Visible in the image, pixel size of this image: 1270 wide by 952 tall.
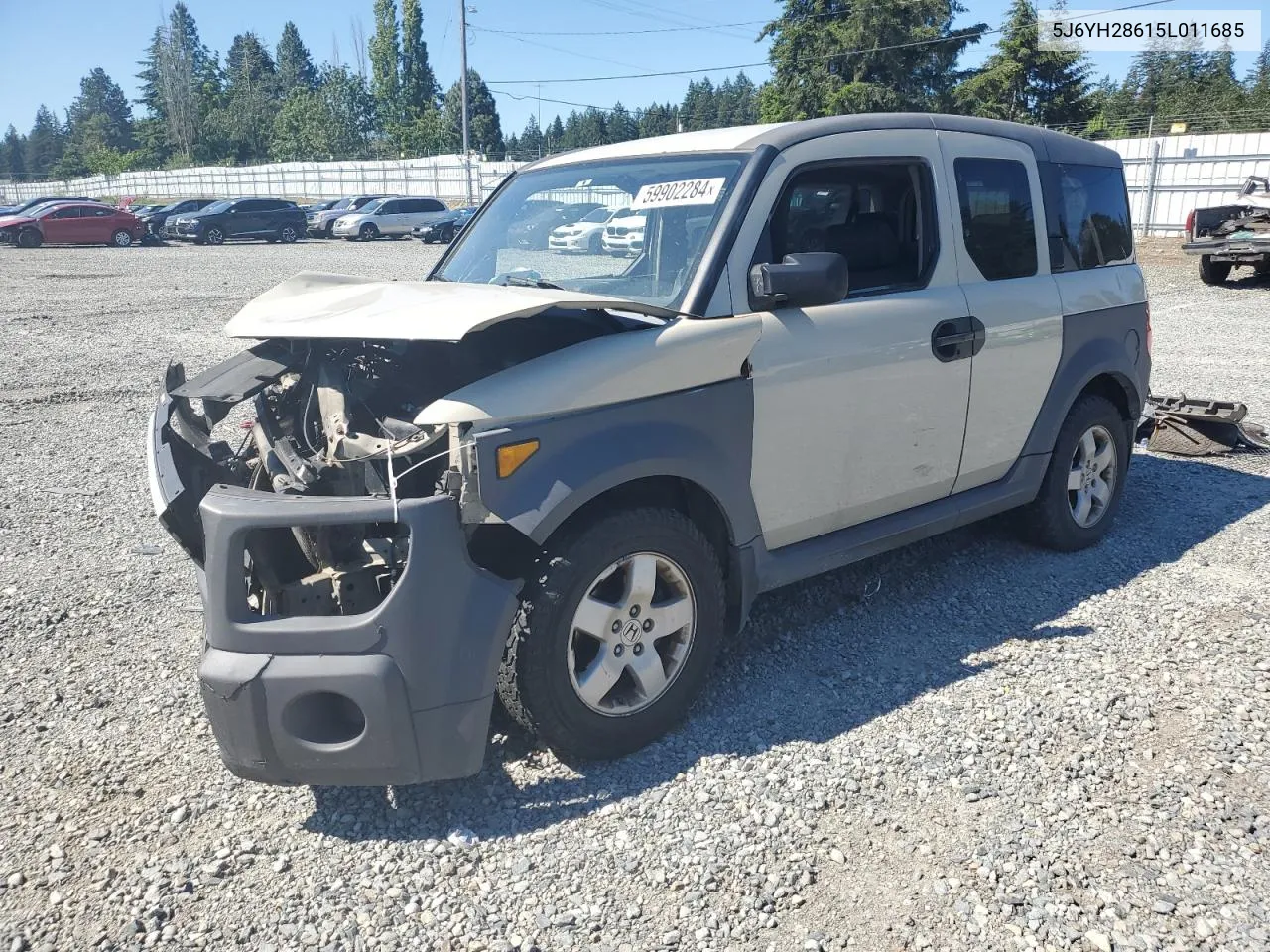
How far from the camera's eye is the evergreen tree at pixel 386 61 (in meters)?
85.8

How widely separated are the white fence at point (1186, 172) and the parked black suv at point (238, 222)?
2640 centimetres

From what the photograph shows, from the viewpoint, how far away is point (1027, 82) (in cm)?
4266

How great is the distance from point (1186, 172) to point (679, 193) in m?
25.4

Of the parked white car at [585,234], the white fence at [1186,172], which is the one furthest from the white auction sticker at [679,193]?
the white fence at [1186,172]

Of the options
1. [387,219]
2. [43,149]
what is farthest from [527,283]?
[43,149]

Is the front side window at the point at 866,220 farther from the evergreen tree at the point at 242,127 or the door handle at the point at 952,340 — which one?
the evergreen tree at the point at 242,127

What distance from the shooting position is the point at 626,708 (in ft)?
10.8

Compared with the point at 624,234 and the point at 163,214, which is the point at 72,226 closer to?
the point at 163,214

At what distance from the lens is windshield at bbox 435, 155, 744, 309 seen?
3596 millimetres

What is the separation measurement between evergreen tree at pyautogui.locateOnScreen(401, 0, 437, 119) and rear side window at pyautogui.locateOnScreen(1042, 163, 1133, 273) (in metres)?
89.2

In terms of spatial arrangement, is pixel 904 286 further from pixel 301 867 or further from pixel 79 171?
pixel 79 171

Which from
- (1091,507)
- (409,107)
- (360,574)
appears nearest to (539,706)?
(360,574)

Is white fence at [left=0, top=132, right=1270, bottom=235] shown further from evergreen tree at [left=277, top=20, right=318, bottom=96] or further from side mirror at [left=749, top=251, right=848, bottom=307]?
evergreen tree at [left=277, top=20, right=318, bottom=96]

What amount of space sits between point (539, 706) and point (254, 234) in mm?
34756
